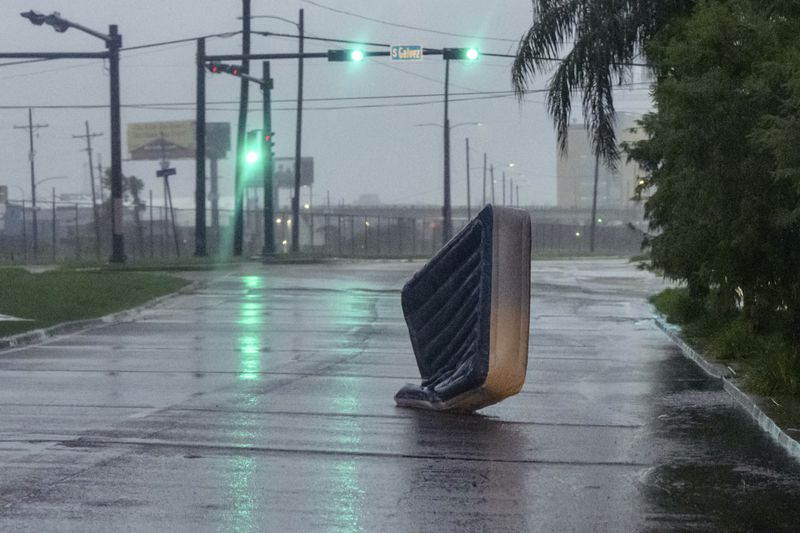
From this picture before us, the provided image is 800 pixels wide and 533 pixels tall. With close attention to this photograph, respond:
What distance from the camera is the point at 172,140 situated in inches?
5015

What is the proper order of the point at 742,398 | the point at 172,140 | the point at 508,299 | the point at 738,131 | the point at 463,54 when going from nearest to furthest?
the point at 508,299 → the point at 738,131 → the point at 742,398 → the point at 463,54 → the point at 172,140

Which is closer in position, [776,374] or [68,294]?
[776,374]

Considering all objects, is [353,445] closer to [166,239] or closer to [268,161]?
[268,161]

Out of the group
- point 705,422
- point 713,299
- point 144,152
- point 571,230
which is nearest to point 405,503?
point 705,422

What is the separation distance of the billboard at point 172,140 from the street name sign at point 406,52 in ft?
317

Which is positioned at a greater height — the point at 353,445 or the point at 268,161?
the point at 268,161

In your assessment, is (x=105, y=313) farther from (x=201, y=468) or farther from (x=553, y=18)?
(x=201, y=468)

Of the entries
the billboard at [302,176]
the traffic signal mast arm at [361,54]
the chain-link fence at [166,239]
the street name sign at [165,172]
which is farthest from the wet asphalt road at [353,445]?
the billboard at [302,176]

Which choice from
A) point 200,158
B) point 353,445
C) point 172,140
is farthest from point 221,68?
point 172,140

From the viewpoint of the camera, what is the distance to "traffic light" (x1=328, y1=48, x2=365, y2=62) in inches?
1217

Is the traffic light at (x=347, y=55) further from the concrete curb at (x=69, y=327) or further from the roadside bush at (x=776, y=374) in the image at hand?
the roadside bush at (x=776, y=374)

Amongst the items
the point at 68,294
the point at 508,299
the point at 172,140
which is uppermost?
the point at 172,140

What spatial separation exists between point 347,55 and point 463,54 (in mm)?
2785

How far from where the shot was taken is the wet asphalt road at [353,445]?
7883 mm
